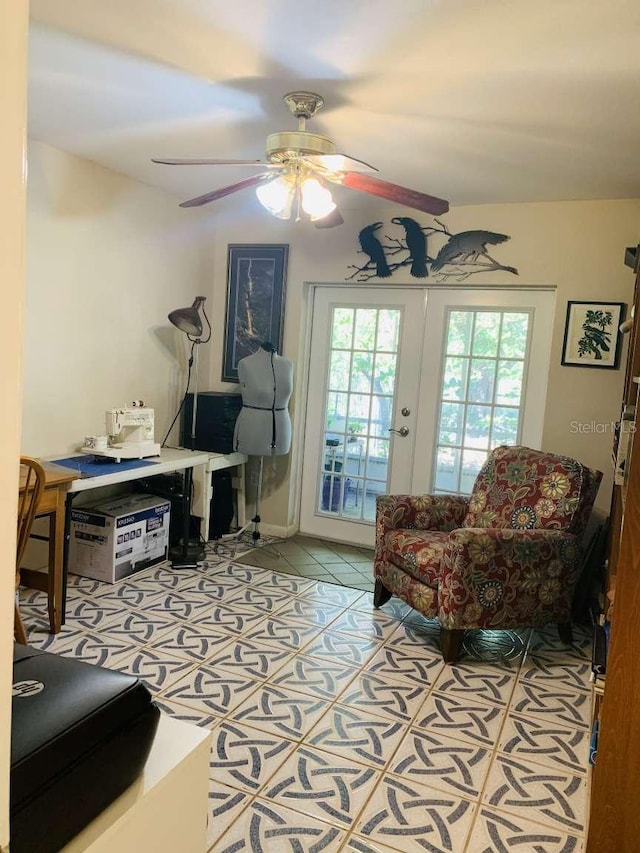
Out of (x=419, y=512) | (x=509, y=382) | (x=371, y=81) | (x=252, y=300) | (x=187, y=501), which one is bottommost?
(x=187, y=501)

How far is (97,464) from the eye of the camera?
3.58 metres

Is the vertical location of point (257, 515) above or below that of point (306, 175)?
below

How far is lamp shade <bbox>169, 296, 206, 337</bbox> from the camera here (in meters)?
4.12

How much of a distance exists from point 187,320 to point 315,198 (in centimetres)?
174

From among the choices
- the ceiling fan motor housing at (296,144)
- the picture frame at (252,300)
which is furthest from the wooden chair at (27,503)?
the picture frame at (252,300)

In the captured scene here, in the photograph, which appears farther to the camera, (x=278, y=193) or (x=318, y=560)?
(x=318, y=560)

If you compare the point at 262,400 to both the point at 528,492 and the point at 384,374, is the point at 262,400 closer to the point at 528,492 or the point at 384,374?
the point at 384,374

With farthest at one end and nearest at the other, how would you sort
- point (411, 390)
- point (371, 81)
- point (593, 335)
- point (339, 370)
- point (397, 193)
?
point (339, 370)
point (411, 390)
point (593, 335)
point (397, 193)
point (371, 81)

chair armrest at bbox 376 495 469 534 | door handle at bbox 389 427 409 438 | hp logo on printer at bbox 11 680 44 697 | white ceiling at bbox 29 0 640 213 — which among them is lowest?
chair armrest at bbox 376 495 469 534

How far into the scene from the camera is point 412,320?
4.36m

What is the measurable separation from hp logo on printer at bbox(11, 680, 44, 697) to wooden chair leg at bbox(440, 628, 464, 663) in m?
2.34

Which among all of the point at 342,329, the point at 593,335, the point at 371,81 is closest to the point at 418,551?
the point at 593,335

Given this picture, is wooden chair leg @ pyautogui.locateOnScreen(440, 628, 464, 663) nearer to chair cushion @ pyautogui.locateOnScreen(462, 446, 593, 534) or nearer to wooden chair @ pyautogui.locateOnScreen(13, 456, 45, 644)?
chair cushion @ pyautogui.locateOnScreen(462, 446, 593, 534)

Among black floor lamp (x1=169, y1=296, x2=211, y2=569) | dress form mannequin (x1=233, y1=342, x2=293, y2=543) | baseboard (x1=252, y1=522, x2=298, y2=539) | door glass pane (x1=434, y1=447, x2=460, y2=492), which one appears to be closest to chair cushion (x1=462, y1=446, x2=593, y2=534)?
door glass pane (x1=434, y1=447, x2=460, y2=492)
